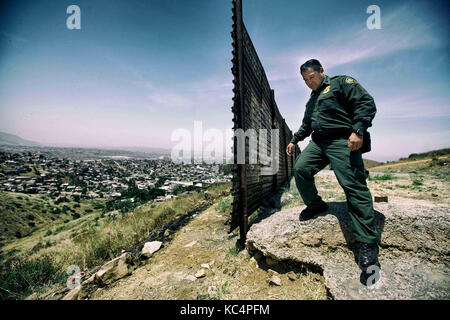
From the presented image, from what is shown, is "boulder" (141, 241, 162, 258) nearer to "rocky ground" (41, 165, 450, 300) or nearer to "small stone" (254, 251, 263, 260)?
"rocky ground" (41, 165, 450, 300)

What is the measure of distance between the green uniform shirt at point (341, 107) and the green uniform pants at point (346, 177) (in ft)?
0.55

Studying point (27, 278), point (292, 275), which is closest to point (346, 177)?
point (292, 275)

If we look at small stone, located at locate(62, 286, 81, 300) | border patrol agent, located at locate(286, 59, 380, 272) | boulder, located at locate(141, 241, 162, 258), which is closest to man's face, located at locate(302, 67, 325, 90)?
border patrol agent, located at locate(286, 59, 380, 272)

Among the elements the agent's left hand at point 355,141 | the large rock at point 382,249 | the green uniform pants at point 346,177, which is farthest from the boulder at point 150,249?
the agent's left hand at point 355,141

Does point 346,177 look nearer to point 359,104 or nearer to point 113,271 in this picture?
point 359,104

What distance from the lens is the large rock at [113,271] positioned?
2.16 metres

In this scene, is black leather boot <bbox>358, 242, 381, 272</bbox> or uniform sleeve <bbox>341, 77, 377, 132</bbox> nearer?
black leather boot <bbox>358, 242, 381, 272</bbox>

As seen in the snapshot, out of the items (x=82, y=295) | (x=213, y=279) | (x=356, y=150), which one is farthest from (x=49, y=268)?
(x=356, y=150)

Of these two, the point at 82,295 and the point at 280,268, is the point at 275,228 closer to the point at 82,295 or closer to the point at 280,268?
the point at 280,268

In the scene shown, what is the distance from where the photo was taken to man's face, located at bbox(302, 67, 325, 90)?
2039 millimetres

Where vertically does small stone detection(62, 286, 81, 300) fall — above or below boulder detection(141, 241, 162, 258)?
below

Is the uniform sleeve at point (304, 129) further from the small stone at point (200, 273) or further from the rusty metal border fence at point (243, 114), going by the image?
the small stone at point (200, 273)

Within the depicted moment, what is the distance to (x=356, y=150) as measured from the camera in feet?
5.57

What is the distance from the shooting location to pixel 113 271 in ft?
7.39
